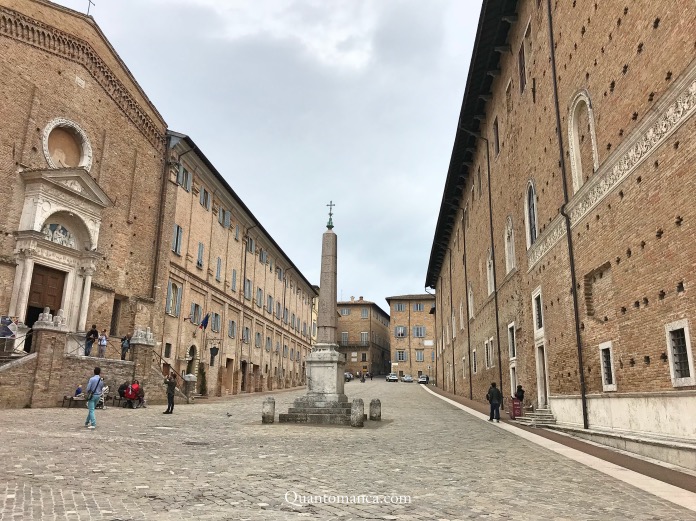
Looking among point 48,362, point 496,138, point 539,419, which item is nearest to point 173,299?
point 48,362

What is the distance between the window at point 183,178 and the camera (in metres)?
28.5

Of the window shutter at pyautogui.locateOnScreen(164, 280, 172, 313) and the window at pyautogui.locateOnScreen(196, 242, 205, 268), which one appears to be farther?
the window at pyautogui.locateOnScreen(196, 242, 205, 268)

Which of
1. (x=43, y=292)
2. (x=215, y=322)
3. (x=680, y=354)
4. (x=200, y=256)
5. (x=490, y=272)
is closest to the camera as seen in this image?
(x=680, y=354)

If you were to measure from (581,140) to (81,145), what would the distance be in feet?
63.1

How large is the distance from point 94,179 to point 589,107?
1911 cm

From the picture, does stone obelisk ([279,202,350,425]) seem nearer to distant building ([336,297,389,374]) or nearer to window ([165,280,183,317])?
window ([165,280,183,317])

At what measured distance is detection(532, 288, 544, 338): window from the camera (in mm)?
18109

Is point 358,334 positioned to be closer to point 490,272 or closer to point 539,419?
point 490,272

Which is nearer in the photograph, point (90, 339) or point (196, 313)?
point (90, 339)

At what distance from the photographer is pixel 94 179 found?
73.4 feet

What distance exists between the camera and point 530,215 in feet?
64.1

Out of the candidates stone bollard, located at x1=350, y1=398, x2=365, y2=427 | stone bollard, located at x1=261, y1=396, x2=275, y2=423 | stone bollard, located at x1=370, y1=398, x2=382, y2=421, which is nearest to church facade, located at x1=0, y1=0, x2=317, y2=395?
stone bollard, located at x1=261, y1=396, x2=275, y2=423

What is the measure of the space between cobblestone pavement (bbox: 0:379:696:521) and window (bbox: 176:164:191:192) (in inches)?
727

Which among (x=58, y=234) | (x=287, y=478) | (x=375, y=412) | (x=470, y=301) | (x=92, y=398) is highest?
(x=58, y=234)
